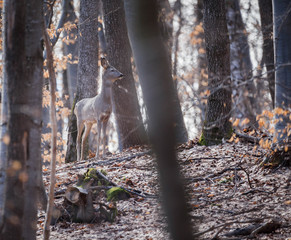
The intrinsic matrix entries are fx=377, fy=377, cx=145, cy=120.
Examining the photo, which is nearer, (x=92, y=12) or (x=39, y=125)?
(x=39, y=125)

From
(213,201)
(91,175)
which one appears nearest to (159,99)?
(213,201)

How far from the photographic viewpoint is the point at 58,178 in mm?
7801

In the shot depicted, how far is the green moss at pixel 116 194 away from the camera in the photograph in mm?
6480

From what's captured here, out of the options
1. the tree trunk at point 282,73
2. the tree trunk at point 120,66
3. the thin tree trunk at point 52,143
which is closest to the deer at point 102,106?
the tree trunk at point 120,66

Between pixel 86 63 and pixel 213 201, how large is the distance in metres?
8.33

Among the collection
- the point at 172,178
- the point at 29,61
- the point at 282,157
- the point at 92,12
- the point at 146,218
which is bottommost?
the point at 146,218

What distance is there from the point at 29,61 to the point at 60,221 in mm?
2900

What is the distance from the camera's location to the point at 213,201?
576 cm

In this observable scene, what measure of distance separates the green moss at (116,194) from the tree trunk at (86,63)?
6056mm

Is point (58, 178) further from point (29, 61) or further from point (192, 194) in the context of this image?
point (29, 61)

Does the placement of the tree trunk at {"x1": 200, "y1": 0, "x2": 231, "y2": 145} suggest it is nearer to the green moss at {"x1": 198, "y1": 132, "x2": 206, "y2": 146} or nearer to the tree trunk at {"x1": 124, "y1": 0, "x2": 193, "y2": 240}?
the green moss at {"x1": 198, "y1": 132, "x2": 206, "y2": 146}

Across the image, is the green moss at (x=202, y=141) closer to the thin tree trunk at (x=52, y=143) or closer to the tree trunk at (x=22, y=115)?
the thin tree trunk at (x=52, y=143)

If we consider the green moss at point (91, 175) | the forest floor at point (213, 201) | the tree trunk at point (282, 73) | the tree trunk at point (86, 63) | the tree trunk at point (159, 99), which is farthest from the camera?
the tree trunk at point (86, 63)

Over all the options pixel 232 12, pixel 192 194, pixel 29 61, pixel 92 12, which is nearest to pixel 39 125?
pixel 29 61
